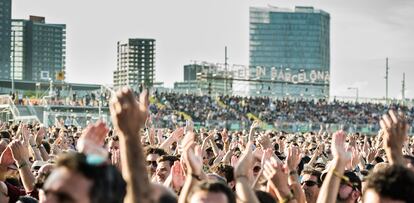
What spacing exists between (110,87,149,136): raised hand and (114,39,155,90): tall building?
170906mm

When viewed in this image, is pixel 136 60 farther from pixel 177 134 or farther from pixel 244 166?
pixel 244 166

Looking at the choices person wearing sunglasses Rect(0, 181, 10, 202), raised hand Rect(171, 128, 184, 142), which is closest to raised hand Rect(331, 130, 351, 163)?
person wearing sunglasses Rect(0, 181, 10, 202)

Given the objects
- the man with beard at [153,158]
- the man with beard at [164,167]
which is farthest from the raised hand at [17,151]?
the man with beard at [153,158]

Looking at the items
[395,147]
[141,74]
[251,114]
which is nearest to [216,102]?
[251,114]

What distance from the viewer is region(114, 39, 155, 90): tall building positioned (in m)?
178

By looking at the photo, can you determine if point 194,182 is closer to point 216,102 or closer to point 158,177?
point 158,177

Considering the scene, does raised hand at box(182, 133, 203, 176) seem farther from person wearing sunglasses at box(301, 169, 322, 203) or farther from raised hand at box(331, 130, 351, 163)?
person wearing sunglasses at box(301, 169, 322, 203)

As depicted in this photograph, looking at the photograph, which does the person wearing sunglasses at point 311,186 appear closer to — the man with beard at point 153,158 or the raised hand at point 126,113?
the man with beard at point 153,158

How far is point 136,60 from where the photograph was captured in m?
186

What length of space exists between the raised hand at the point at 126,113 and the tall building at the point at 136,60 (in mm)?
170906

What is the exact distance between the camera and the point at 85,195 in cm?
372

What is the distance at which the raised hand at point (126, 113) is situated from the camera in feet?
12.7

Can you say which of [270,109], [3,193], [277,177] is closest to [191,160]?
[277,177]

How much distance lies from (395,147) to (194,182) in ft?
4.20
